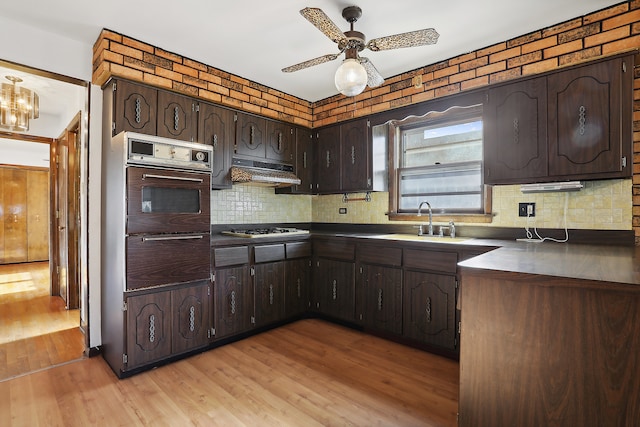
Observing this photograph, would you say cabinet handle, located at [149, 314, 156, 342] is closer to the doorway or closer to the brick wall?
the doorway

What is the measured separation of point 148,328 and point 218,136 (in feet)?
5.97

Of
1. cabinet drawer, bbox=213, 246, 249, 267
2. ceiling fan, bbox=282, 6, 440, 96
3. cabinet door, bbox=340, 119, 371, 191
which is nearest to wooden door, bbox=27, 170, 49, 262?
cabinet drawer, bbox=213, 246, 249, 267

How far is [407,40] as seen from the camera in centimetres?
207

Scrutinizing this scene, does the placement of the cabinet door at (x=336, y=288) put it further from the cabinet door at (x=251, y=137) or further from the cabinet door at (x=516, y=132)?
the cabinet door at (x=516, y=132)

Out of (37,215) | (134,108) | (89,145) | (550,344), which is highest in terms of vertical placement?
(134,108)

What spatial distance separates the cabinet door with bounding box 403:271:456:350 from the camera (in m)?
2.66

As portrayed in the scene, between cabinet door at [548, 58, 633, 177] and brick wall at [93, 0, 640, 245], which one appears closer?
cabinet door at [548, 58, 633, 177]

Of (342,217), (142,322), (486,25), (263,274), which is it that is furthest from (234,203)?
(486,25)

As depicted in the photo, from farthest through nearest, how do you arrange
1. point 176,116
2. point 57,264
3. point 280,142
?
point 57,264 < point 280,142 < point 176,116

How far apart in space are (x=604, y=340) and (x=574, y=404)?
26 cm

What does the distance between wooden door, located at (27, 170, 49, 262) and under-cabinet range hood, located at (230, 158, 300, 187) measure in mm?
6710

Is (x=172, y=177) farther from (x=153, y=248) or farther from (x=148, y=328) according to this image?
(x=148, y=328)

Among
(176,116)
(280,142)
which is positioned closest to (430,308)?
(280,142)

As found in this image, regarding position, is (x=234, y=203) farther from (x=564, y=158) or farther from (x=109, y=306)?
(x=564, y=158)
